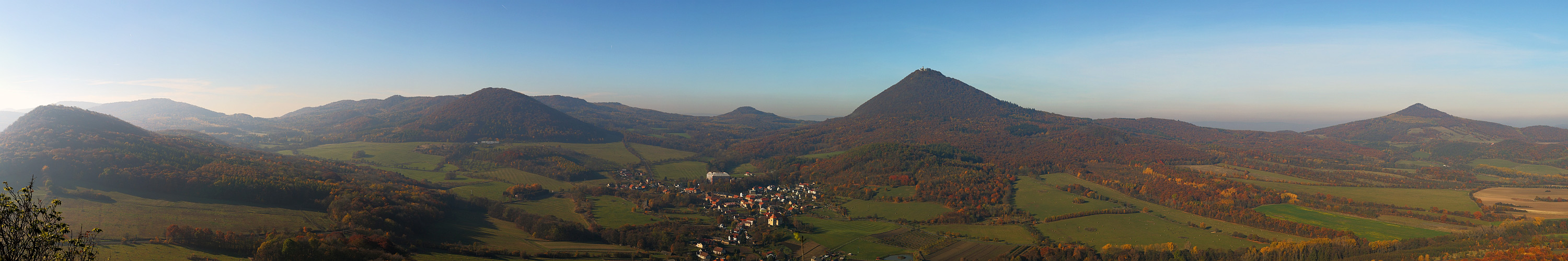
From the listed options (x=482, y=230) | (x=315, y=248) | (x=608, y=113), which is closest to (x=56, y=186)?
(x=482, y=230)

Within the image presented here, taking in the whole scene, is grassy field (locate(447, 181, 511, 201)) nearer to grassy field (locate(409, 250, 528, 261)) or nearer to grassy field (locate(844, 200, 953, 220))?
grassy field (locate(409, 250, 528, 261))

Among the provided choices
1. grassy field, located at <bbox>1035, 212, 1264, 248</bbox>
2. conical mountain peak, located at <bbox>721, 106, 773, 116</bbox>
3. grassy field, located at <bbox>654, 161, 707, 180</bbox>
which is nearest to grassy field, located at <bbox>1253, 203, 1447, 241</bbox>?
grassy field, located at <bbox>1035, 212, 1264, 248</bbox>

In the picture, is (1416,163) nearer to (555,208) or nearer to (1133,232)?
(1133,232)

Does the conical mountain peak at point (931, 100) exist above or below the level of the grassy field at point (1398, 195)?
above

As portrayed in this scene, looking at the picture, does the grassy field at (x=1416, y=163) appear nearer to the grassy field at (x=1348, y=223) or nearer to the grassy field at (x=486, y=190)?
the grassy field at (x=1348, y=223)

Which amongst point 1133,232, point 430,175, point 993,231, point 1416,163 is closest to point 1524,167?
point 1416,163

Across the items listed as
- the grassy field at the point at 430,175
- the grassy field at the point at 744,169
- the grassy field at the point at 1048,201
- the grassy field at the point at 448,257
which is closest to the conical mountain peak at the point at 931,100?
the grassy field at the point at 744,169
